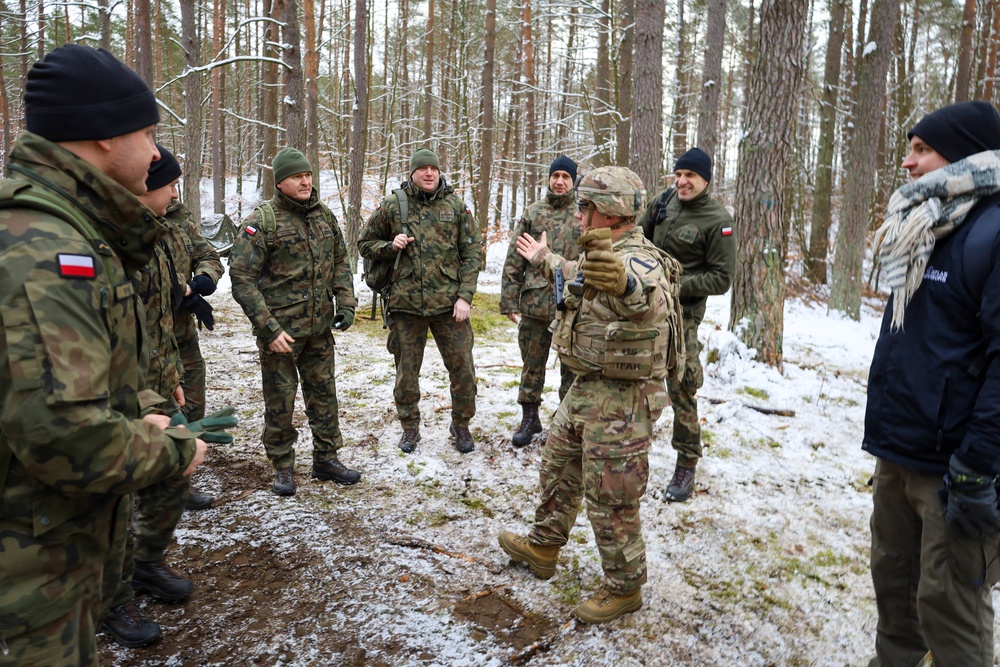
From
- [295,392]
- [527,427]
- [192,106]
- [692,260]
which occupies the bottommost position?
[527,427]

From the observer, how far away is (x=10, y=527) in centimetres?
150

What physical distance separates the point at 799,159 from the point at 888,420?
15202 millimetres

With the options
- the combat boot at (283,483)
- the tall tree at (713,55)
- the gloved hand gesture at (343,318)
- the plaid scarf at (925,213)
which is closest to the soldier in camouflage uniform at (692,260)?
the plaid scarf at (925,213)

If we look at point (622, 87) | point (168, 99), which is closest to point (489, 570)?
point (622, 87)

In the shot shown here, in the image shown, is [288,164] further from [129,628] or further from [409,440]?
[129,628]

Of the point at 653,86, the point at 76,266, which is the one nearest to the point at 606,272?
the point at 76,266

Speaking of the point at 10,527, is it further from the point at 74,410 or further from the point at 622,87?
the point at 622,87

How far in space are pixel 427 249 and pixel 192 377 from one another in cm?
210

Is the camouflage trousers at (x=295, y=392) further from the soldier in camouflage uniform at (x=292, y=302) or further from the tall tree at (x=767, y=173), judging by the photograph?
the tall tree at (x=767, y=173)

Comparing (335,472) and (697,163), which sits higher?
(697,163)

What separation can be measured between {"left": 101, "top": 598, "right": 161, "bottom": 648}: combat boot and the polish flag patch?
208cm

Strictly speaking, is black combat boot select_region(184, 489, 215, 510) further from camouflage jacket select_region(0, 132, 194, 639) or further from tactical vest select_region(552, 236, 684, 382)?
tactical vest select_region(552, 236, 684, 382)

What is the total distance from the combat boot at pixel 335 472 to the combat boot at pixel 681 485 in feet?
7.76

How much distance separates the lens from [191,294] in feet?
13.8
